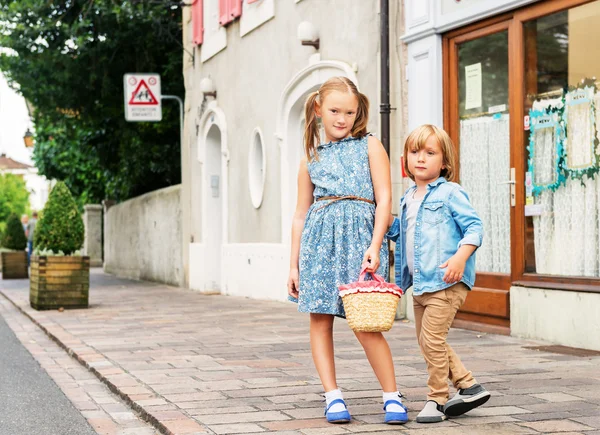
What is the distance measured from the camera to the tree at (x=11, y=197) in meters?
88.8

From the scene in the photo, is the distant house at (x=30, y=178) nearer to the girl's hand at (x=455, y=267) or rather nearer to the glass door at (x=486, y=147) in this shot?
the glass door at (x=486, y=147)

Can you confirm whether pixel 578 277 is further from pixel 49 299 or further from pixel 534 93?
pixel 49 299

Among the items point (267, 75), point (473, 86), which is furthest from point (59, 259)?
point (473, 86)

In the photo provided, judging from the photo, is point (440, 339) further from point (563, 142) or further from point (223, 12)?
point (223, 12)

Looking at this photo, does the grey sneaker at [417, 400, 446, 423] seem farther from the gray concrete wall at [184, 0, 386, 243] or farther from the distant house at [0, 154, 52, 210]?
the distant house at [0, 154, 52, 210]

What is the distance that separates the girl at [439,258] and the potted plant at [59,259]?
8152mm

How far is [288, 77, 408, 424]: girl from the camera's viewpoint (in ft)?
15.4

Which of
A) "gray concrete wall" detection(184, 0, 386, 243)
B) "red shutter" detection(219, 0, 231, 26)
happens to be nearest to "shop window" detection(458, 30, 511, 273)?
"gray concrete wall" detection(184, 0, 386, 243)

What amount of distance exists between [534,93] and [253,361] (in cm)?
333

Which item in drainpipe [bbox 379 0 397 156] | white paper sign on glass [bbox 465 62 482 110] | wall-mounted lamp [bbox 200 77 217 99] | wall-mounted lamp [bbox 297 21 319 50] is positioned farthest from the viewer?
wall-mounted lamp [bbox 200 77 217 99]

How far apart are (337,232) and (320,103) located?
64 cm

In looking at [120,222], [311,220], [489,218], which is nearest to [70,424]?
[311,220]

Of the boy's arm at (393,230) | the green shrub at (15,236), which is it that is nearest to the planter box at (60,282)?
the boy's arm at (393,230)

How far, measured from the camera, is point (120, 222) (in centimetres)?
2386
